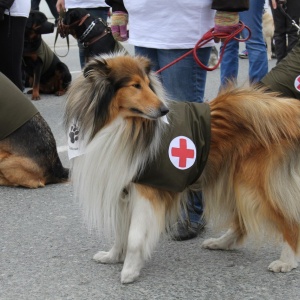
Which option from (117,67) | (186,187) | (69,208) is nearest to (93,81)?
(117,67)

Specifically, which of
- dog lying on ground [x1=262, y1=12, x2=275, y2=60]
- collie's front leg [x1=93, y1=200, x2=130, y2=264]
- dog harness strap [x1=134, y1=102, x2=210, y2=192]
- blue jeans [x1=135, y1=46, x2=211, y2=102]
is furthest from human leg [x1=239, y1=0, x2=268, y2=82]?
dog lying on ground [x1=262, y1=12, x2=275, y2=60]

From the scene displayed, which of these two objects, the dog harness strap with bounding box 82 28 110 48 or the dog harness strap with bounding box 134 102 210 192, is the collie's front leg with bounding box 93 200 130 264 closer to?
the dog harness strap with bounding box 134 102 210 192

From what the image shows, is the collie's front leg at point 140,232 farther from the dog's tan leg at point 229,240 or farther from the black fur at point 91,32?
the black fur at point 91,32

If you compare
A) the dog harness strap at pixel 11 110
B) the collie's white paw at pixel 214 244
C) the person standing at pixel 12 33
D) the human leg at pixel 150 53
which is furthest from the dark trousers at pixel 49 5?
the collie's white paw at pixel 214 244

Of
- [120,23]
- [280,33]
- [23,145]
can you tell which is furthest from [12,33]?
[280,33]

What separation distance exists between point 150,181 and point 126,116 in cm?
37

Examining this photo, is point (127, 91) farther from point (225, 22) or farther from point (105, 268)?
point (105, 268)

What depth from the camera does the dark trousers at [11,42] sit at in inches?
226

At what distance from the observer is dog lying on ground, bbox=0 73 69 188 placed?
4.80 m

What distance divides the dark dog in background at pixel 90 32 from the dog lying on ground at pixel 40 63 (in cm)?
126

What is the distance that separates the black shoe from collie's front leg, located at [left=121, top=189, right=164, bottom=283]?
0.61m

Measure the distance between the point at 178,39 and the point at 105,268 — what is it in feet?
4.83

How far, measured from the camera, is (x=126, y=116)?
3.05 m

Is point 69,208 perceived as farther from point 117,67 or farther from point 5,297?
point 117,67
